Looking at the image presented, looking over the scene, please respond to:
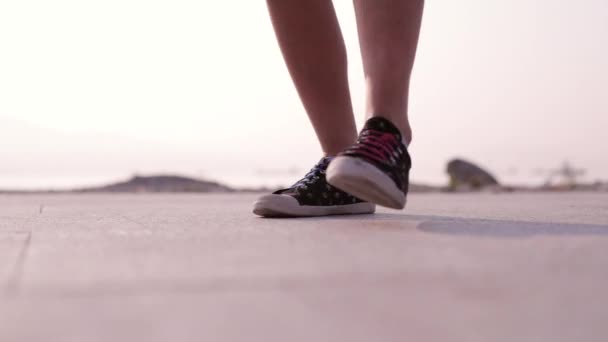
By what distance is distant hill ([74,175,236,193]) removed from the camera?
4680 millimetres

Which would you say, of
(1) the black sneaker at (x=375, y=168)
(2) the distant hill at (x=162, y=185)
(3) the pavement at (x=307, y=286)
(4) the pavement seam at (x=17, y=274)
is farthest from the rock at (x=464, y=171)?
(4) the pavement seam at (x=17, y=274)

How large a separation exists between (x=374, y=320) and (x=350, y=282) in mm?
140

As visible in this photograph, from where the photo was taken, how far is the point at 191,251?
929 mm

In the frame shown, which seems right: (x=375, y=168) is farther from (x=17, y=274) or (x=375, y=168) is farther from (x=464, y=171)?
(x=464, y=171)

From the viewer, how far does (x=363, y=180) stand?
51.6 inches

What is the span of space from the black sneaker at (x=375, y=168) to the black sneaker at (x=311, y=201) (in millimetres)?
264

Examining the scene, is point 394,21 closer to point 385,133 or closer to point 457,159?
point 385,133

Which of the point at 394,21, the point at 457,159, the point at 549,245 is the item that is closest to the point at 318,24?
the point at 394,21

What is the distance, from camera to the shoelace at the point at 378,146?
1363 mm

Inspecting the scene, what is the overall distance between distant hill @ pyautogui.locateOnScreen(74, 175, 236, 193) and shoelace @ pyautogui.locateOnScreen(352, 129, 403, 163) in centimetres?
319

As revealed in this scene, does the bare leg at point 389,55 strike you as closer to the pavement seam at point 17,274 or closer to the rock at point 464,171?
the pavement seam at point 17,274

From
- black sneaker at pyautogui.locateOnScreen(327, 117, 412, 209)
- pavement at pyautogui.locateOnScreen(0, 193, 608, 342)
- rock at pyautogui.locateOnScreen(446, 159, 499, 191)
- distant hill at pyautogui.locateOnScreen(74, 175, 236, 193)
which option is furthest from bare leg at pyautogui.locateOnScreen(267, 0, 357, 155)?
rock at pyautogui.locateOnScreen(446, 159, 499, 191)

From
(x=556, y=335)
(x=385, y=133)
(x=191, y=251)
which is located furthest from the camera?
(x=385, y=133)

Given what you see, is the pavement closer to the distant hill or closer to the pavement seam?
the pavement seam
